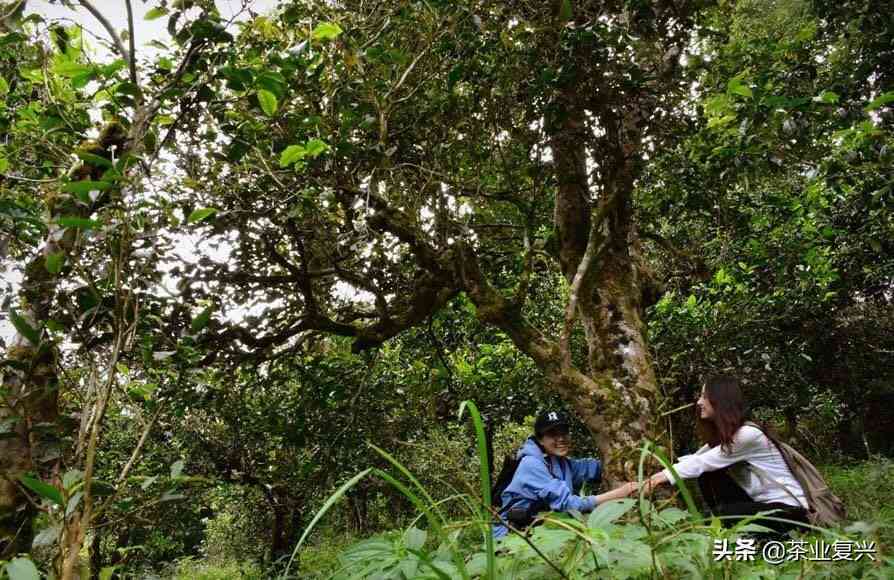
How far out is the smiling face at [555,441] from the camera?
3.54m

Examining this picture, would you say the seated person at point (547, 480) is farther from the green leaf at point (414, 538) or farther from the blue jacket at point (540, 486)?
the green leaf at point (414, 538)

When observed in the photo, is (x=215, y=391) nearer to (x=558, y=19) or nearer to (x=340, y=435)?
(x=340, y=435)

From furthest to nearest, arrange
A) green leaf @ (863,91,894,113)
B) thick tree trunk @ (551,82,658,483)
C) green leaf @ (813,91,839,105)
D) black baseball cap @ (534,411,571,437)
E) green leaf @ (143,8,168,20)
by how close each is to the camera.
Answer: thick tree trunk @ (551,82,658,483) → black baseball cap @ (534,411,571,437) → green leaf @ (813,91,839,105) → green leaf @ (863,91,894,113) → green leaf @ (143,8,168,20)

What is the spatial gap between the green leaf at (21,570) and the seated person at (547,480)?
1.93 meters

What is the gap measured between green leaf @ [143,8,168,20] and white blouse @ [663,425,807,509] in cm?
283

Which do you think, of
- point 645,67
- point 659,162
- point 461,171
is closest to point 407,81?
point 461,171

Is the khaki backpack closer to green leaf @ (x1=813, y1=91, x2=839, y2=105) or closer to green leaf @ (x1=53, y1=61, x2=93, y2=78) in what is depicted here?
green leaf @ (x1=813, y1=91, x2=839, y2=105)

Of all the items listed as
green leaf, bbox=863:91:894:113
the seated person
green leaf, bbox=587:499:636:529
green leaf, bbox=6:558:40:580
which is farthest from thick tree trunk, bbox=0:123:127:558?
green leaf, bbox=863:91:894:113

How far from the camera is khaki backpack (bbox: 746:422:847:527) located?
8.64 ft

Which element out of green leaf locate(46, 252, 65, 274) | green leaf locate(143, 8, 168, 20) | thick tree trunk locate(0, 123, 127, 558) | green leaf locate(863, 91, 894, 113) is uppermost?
green leaf locate(143, 8, 168, 20)

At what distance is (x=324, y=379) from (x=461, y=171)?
231 cm

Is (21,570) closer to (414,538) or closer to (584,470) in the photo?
(414,538)

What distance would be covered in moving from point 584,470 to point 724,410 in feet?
4.18

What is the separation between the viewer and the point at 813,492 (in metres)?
2.71
